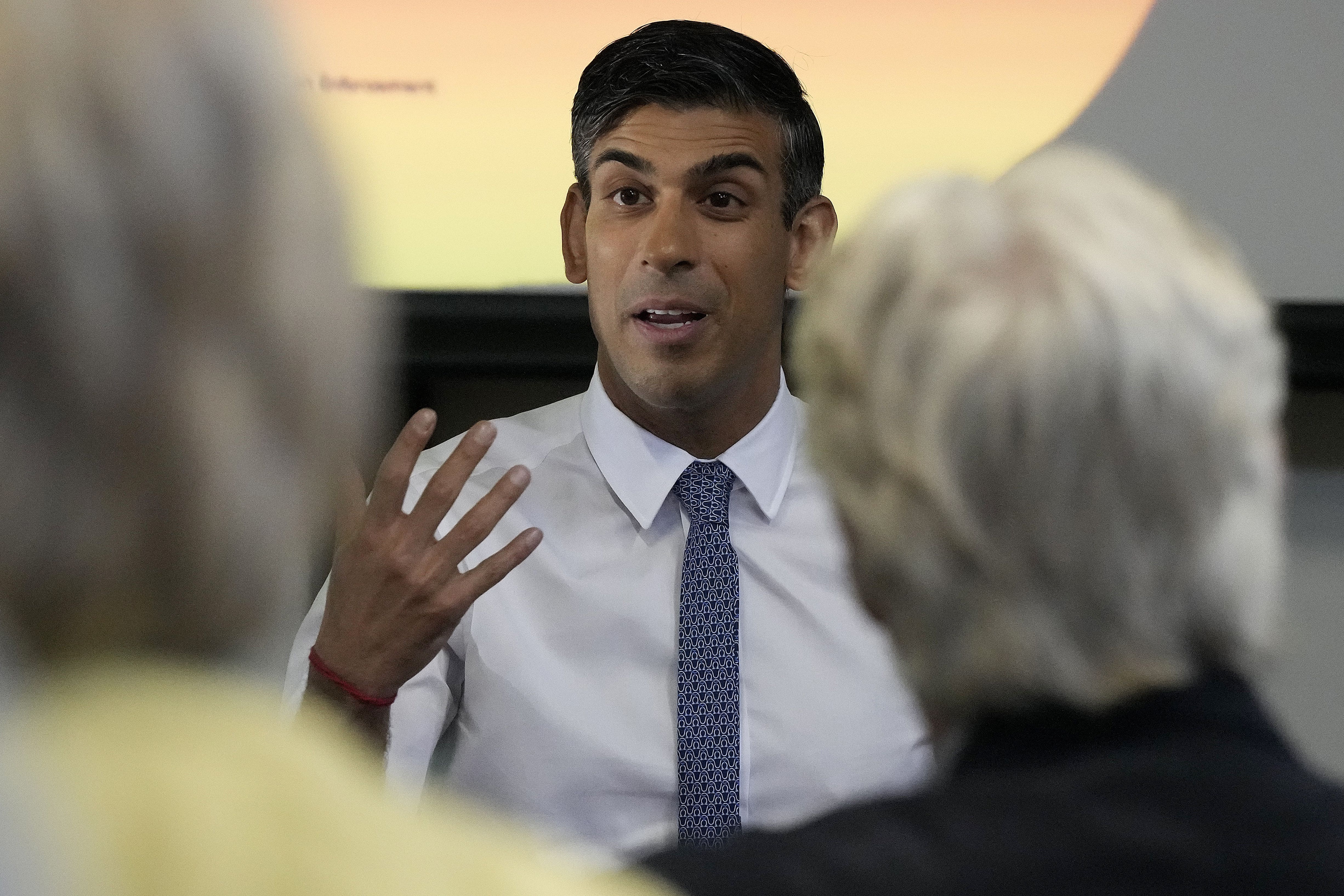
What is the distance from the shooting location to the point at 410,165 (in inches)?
80.9

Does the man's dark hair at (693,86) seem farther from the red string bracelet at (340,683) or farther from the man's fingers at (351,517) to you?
the red string bracelet at (340,683)

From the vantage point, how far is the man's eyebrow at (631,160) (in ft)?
5.92

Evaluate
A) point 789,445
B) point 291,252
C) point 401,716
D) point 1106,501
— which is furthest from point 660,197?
point 291,252

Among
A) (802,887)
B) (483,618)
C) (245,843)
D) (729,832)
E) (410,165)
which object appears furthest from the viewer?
(410,165)

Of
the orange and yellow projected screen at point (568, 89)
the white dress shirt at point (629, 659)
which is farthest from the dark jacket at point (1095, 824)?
the orange and yellow projected screen at point (568, 89)

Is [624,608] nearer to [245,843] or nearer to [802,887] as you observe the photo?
[802,887]

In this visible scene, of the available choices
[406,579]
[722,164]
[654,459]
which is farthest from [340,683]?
[722,164]

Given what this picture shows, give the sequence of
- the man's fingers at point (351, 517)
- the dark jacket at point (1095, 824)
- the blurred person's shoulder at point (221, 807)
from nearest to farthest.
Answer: the blurred person's shoulder at point (221, 807) < the dark jacket at point (1095, 824) < the man's fingers at point (351, 517)

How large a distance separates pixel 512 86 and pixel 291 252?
1629 mm

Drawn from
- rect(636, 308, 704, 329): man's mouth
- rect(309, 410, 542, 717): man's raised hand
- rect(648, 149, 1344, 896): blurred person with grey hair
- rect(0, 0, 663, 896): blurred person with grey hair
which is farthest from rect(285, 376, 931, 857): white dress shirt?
rect(0, 0, 663, 896): blurred person with grey hair

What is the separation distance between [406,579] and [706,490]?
1.72 ft

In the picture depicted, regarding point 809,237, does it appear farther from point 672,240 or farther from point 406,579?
point 406,579

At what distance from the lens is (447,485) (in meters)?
1.37

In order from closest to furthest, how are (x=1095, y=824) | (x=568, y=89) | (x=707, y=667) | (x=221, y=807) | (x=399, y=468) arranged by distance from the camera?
(x=221, y=807) < (x=1095, y=824) < (x=399, y=468) < (x=707, y=667) < (x=568, y=89)
